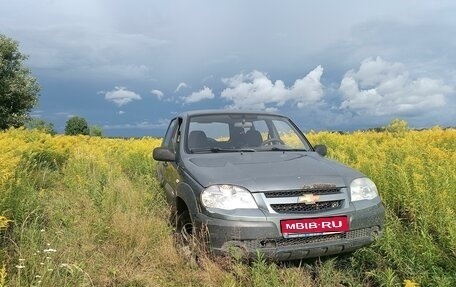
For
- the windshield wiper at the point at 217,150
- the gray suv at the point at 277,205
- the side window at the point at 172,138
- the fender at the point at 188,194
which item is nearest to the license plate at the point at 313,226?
the gray suv at the point at 277,205

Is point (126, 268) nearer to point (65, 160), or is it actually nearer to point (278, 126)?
point (278, 126)

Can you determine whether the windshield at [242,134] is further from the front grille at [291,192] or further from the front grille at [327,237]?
the front grille at [327,237]

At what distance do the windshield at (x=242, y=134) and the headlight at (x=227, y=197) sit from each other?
136cm

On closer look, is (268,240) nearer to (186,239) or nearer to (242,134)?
(186,239)

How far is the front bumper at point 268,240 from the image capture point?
3922 millimetres

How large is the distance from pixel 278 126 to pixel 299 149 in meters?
0.69

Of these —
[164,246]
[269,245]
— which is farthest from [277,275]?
[164,246]

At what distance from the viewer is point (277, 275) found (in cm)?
399

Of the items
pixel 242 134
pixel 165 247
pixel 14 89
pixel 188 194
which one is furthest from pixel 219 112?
pixel 14 89

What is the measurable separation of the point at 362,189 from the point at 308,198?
0.76 m

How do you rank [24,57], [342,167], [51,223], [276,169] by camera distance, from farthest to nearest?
[24,57], [51,223], [342,167], [276,169]

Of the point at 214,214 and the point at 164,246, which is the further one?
the point at 164,246

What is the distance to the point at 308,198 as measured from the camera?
407 centimetres

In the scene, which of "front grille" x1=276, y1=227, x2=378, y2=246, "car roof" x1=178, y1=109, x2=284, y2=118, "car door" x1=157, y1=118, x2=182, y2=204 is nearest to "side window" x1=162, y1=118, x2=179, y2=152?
"car door" x1=157, y1=118, x2=182, y2=204
